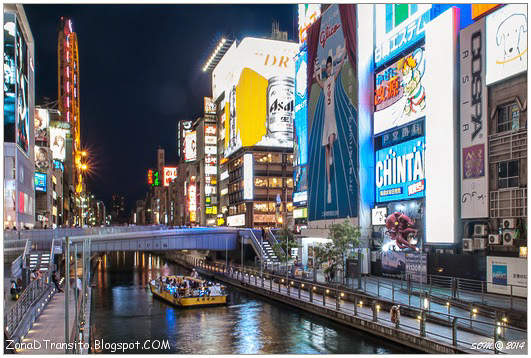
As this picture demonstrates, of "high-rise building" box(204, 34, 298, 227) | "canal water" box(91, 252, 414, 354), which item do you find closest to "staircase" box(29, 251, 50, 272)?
"canal water" box(91, 252, 414, 354)

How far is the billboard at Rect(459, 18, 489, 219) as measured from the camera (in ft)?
125

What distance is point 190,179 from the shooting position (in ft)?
556

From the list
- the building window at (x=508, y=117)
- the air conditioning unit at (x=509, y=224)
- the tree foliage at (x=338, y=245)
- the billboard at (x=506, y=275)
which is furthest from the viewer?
the tree foliage at (x=338, y=245)

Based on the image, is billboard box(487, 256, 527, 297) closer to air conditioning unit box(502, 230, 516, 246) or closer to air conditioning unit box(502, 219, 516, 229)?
air conditioning unit box(502, 230, 516, 246)

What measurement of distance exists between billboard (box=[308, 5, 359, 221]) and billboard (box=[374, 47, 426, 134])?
3465mm

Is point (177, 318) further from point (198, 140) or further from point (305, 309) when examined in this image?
point (198, 140)

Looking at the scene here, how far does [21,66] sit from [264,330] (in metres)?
60.1

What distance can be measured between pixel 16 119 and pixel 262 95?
60.4m

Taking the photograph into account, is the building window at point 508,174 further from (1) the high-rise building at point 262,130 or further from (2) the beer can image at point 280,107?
(2) the beer can image at point 280,107

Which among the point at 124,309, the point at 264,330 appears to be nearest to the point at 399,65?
the point at 264,330

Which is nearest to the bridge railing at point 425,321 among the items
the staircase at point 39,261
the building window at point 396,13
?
the staircase at point 39,261

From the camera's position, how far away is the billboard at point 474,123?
125ft

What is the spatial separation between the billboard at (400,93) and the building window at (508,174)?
10.5 metres

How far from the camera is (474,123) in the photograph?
39188 mm
